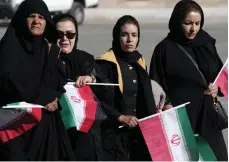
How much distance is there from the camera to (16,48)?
538cm

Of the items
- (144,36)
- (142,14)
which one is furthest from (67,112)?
(142,14)

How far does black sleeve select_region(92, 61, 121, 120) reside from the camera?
5703mm

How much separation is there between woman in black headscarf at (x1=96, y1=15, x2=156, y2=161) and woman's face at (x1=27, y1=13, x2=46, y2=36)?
566mm

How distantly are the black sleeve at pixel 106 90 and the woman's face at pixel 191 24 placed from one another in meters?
0.64

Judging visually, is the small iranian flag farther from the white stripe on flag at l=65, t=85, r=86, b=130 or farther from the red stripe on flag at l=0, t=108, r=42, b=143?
the red stripe on flag at l=0, t=108, r=42, b=143

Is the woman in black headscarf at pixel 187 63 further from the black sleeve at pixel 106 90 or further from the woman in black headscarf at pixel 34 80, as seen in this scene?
the woman in black headscarf at pixel 34 80

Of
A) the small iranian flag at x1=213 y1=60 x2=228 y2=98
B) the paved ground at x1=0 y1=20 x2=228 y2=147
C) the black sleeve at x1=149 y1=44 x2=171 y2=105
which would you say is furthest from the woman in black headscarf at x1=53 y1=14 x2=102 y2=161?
the paved ground at x1=0 y1=20 x2=228 y2=147

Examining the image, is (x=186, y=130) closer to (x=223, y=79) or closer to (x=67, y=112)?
(x=223, y=79)

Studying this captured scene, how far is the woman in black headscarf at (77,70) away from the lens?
580 cm

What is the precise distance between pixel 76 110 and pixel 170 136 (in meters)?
0.71

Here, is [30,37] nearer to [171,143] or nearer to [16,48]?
[16,48]

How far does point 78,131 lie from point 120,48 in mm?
678

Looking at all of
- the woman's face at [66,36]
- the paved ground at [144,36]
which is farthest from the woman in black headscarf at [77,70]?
the paved ground at [144,36]

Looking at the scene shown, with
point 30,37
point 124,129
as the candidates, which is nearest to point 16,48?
point 30,37
